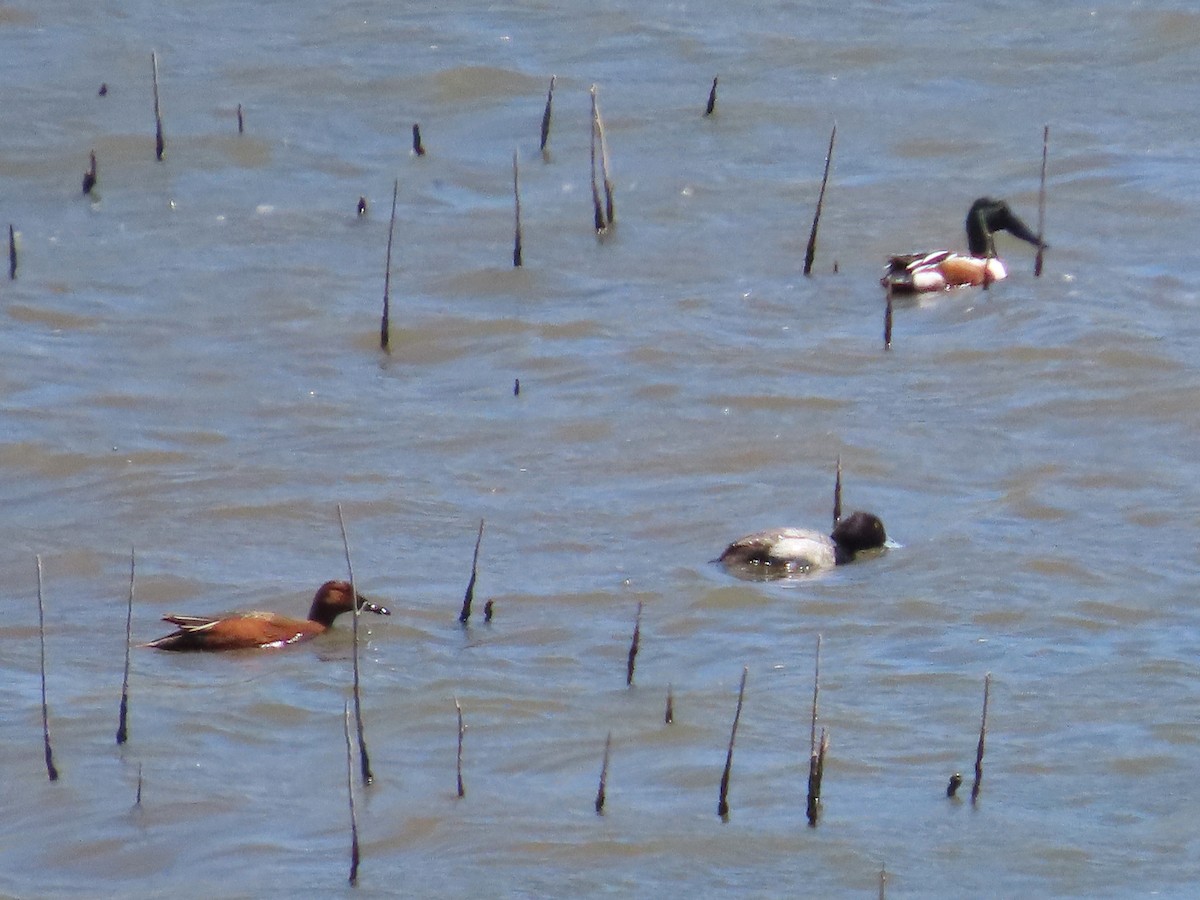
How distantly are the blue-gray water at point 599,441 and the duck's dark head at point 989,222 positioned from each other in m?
0.28

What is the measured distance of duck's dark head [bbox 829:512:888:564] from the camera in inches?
360

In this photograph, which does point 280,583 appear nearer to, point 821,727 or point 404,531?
point 404,531

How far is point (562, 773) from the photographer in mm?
7023

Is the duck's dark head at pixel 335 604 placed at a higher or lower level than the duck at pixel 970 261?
lower

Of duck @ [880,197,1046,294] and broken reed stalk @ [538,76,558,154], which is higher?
broken reed stalk @ [538,76,558,154]

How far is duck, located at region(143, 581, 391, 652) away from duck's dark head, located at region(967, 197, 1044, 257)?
5.89 m

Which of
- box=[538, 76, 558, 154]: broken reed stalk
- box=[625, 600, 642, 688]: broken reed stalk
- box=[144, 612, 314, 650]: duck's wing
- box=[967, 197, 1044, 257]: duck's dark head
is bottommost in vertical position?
box=[144, 612, 314, 650]: duck's wing

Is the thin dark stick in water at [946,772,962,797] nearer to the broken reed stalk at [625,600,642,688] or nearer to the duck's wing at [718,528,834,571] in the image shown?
the broken reed stalk at [625,600,642,688]

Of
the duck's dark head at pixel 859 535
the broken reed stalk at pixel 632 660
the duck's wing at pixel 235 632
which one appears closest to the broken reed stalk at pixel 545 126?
the duck's dark head at pixel 859 535

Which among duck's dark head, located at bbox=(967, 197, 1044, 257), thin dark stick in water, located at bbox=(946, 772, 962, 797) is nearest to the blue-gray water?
thin dark stick in water, located at bbox=(946, 772, 962, 797)

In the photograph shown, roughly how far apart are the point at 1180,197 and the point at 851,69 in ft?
9.90

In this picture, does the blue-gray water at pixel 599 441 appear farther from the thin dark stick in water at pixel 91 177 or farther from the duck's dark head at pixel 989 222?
the duck's dark head at pixel 989 222

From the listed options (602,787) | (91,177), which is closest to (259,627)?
(602,787)

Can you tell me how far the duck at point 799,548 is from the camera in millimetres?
8906
